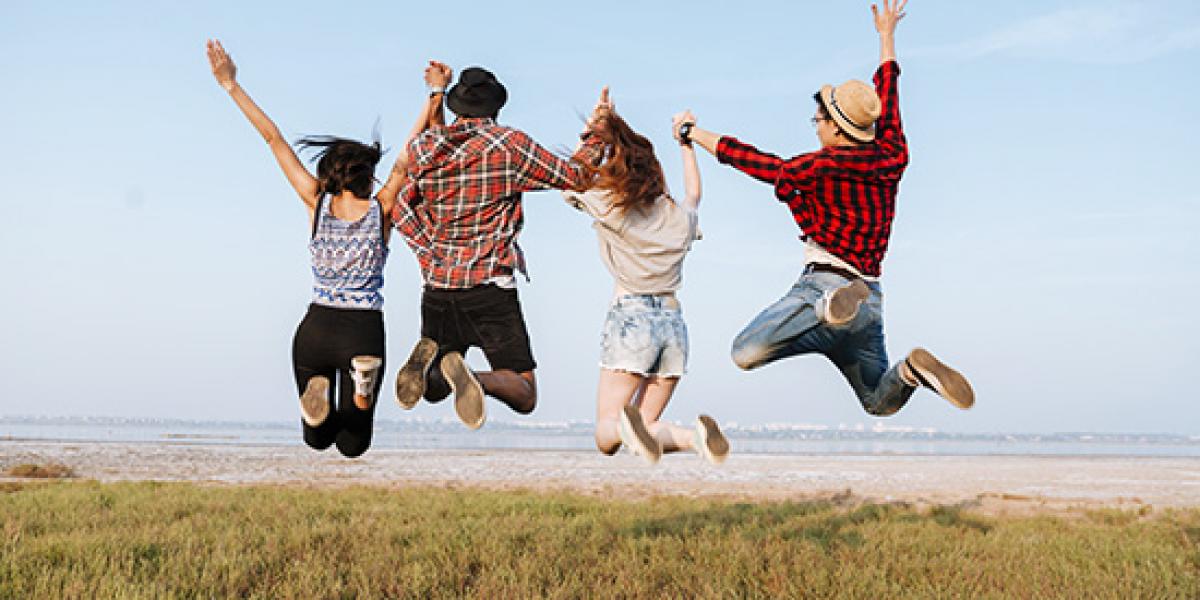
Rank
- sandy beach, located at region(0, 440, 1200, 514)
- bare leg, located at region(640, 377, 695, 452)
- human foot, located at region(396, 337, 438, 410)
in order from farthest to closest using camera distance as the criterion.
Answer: sandy beach, located at region(0, 440, 1200, 514) → bare leg, located at region(640, 377, 695, 452) → human foot, located at region(396, 337, 438, 410)

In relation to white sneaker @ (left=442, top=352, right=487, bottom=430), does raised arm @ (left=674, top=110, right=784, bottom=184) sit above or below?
above

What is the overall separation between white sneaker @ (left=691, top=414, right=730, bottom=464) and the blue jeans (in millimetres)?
696

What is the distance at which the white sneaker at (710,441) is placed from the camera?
586 cm

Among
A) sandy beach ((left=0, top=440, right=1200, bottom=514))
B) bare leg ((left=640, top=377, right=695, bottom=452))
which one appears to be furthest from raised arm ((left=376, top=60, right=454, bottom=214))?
sandy beach ((left=0, top=440, right=1200, bottom=514))

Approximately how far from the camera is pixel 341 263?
6.74m

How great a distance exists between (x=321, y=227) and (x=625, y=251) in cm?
206

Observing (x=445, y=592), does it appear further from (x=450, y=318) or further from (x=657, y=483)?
(x=657, y=483)

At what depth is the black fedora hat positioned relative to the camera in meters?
6.59

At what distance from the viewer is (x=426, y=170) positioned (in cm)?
654

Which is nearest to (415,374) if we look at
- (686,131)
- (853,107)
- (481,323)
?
(481,323)

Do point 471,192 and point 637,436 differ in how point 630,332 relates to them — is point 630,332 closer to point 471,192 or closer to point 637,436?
point 637,436

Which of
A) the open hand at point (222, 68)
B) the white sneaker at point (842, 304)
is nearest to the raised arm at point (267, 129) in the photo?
the open hand at point (222, 68)

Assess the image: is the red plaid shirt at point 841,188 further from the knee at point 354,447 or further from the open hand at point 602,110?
the knee at point 354,447

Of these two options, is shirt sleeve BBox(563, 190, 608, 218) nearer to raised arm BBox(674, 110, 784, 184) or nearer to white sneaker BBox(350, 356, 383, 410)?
raised arm BBox(674, 110, 784, 184)
